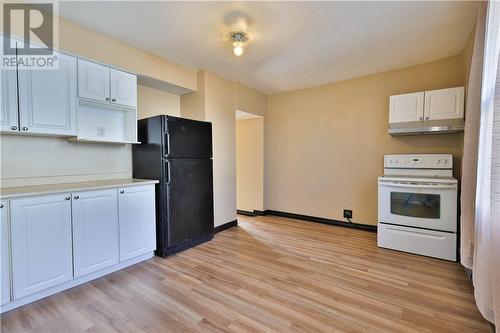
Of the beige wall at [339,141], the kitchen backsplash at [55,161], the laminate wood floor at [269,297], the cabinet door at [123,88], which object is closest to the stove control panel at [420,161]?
the beige wall at [339,141]

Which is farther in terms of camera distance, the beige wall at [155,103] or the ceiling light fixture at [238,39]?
the beige wall at [155,103]

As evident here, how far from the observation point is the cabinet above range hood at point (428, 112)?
2799mm

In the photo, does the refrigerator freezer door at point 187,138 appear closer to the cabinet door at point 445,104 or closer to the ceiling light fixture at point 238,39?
the ceiling light fixture at point 238,39

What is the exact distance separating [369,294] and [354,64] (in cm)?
290

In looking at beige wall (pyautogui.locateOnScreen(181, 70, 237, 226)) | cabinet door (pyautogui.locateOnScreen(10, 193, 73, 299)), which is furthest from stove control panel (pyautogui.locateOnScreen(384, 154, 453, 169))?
cabinet door (pyautogui.locateOnScreen(10, 193, 73, 299))

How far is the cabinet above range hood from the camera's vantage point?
2.80 m

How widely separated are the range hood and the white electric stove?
1.17 feet

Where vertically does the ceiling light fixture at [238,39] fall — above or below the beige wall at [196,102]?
above

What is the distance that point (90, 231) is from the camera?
2232mm

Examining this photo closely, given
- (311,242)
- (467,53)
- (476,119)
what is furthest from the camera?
(311,242)

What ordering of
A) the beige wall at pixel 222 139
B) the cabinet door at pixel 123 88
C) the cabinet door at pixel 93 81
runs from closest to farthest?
1. the cabinet door at pixel 93 81
2. the cabinet door at pixel 123 88
3. the beige wall at pixel 222 139

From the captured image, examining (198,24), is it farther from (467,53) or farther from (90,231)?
(467,53)

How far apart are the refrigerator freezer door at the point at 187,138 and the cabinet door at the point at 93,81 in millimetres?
703

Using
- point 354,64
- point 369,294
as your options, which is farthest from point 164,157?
point 354,64
